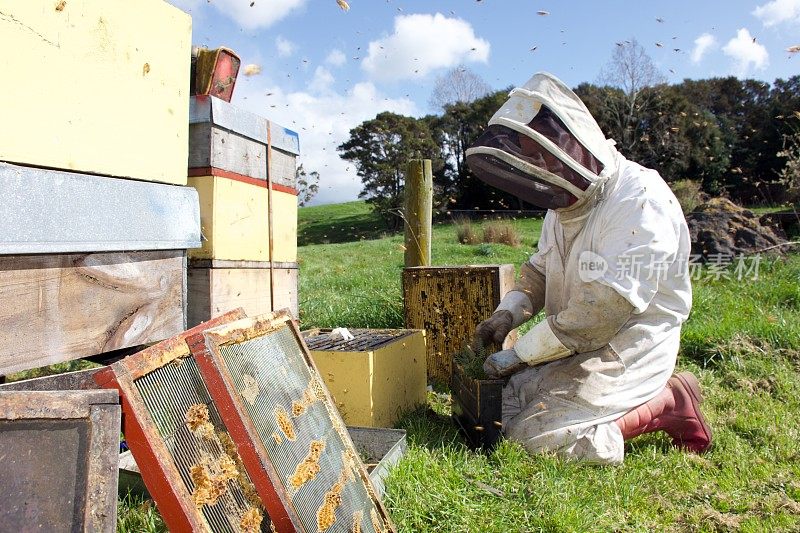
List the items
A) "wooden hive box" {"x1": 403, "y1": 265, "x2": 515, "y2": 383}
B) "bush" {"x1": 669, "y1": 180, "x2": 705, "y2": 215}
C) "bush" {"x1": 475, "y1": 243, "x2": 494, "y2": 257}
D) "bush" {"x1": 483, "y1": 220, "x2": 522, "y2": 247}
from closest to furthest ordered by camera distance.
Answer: "wooden hive box" {"x1": 403, "y1": 265, "x2": 515, "y2": 383} → "bush" {"x1": 475, "y1": 243, "x2": 494, "y2": 257} → "bush" {"x1": 483, "y1": 220, "x2": 522, "y2": 247} → "bush" {"x1": 669, "y1": 180, "x2": 705, "y2": 215}

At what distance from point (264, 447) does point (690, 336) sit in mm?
4931

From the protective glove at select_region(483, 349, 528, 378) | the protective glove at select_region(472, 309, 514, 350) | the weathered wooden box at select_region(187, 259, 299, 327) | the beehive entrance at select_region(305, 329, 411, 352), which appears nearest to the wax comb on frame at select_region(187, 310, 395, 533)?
the weathered wooden box at select_region(187, 259, 299, 327)

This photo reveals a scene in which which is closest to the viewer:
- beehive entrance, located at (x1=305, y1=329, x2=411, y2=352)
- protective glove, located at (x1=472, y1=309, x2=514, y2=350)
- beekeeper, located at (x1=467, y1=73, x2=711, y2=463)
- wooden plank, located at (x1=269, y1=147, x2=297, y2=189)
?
beekeeper, located at (x1=467, y1=73, x2=711, y2=463)

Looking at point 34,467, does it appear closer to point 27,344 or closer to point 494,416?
point 27,344

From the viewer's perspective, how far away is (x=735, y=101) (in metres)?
32.4

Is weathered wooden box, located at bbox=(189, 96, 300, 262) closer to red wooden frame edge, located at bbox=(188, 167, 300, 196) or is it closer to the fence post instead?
red wooden frame edge, located at bbox=(188, 167, 300, 196)

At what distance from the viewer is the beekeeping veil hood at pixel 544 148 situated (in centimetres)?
301

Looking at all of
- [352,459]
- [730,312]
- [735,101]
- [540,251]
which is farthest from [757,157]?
[352,459]

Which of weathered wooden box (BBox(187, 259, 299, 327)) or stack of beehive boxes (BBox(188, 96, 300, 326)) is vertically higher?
stack of beehive boxes (BBox(188, 96, 300, 326))

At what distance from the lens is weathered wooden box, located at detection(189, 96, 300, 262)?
2.73 meters

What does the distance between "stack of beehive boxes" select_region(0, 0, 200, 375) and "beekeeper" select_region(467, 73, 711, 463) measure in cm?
149

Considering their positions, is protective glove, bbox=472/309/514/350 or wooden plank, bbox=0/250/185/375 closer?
wooden plank, bbox=0/250/185/375

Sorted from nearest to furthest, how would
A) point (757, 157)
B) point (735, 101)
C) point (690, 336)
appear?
point (690, 336) → point (757, 157) → point (735, 101)

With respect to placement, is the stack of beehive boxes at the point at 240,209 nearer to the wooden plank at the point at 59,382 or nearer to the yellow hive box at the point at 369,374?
the yellow hive box at the point at 369,374
